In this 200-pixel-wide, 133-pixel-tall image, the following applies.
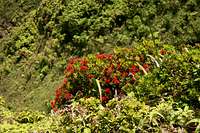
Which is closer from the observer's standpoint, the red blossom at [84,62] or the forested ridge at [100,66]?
the forested ridge at [100,66]

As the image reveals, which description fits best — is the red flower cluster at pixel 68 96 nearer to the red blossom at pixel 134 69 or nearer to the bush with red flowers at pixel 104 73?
the bush with red flowers at pixel 104 73

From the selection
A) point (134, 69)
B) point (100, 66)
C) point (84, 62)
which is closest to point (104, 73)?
point (100, 66)

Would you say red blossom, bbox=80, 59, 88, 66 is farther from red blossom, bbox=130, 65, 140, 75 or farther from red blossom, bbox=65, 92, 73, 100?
red blossom, bbox=130, 65, 140, 75

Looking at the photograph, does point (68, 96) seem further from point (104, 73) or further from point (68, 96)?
point (104, 73)

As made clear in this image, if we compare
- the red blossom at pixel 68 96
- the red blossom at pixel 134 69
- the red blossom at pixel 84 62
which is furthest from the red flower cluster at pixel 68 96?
the red blossom at pixel 134 69

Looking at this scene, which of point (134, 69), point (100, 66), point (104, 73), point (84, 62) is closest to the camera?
point (134, 69)

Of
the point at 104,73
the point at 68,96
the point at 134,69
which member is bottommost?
the point at 68,96

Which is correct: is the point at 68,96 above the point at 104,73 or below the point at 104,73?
below

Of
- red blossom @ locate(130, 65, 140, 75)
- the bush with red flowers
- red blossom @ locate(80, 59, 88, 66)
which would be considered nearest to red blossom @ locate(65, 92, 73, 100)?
the bush with red flowers

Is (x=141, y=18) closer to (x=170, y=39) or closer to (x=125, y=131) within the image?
(x=170, y=39)

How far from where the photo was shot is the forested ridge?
6.27m

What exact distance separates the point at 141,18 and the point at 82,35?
2.38 m

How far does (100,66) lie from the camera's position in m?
12.3

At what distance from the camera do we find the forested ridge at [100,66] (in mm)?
6270
